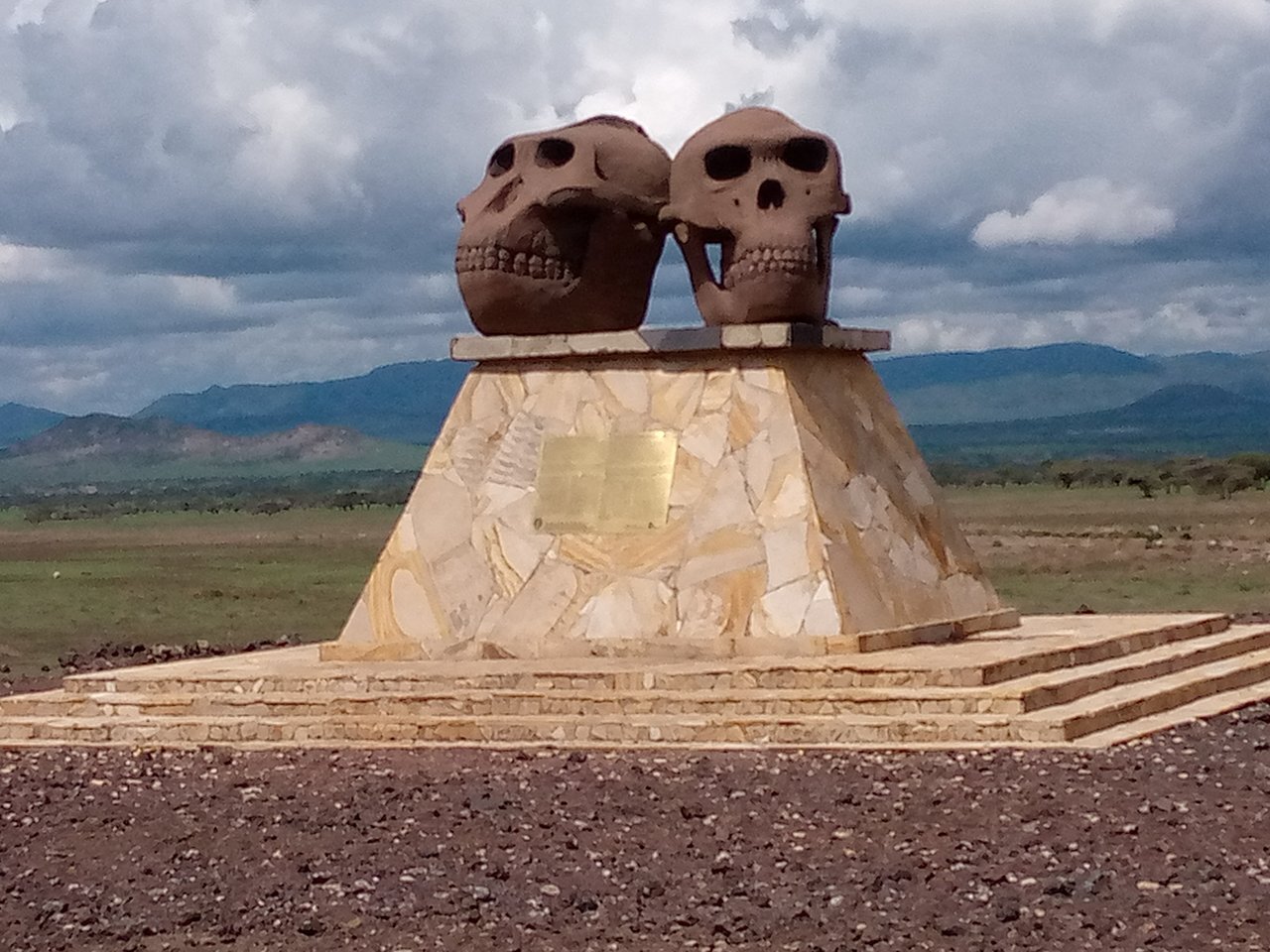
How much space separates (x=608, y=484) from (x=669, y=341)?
0.88m

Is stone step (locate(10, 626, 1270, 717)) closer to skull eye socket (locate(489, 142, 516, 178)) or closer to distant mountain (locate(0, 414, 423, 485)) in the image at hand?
skull eye socket (locate(489, 142, 516, 178))

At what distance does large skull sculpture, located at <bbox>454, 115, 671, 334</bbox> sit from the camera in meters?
14.4

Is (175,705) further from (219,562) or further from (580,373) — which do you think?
(219,562)

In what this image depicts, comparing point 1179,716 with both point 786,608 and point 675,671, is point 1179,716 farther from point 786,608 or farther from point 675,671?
point 675,671

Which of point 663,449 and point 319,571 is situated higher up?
point 663,449

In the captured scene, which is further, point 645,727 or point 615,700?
point 615,700

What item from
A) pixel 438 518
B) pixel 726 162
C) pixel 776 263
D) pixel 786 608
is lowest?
pixel 786 608

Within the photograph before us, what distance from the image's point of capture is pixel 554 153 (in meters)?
14.5

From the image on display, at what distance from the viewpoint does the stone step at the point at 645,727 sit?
11109 millimetres

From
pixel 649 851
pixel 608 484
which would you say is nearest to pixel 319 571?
pixel 608 484

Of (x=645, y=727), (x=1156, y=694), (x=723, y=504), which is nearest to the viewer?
(x=645, y=727)

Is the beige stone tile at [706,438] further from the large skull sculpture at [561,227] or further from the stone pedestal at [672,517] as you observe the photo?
the large skull sculpture at [561,227]

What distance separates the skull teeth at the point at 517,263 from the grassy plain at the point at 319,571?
530 cm

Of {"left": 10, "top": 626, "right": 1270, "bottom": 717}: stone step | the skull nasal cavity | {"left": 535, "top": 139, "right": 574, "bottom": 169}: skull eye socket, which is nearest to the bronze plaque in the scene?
the skull nasal cavity
